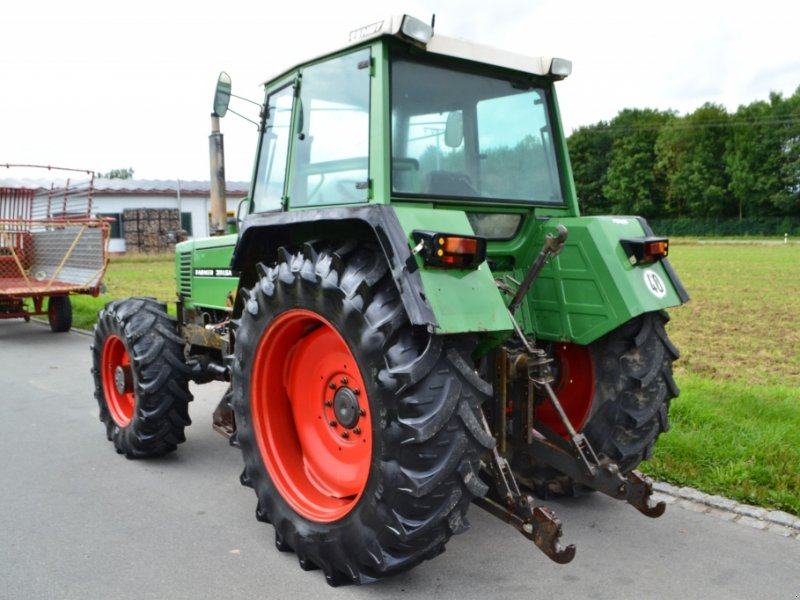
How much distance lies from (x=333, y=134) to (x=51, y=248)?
358 inches

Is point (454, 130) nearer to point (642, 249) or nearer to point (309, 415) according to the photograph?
point (642, 249)

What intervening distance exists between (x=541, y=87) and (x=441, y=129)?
0.79 m

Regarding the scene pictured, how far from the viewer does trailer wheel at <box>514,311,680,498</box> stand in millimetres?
3465

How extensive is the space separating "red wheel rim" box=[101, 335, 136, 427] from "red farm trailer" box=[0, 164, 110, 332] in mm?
5219

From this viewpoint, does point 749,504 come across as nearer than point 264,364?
No

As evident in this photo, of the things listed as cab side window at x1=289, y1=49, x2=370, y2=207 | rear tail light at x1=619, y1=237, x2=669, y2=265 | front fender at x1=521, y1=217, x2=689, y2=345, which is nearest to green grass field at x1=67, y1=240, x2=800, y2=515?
front fender at x1=521, y1=217, x2=689, y2=345

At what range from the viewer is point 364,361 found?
2781mm

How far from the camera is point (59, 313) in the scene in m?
10.4

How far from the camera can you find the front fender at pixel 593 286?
3.32 m

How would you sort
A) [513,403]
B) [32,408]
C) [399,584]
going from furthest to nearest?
[32,408] < [513,403] < [399,584]

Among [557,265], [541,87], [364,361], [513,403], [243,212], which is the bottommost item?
[513,403]

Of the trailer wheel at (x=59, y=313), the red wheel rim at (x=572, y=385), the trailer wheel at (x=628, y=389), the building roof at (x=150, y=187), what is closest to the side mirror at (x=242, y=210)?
the red wheel rim at (x=572, y=385)

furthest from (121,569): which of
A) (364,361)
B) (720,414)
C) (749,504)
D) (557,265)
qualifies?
(720,414)

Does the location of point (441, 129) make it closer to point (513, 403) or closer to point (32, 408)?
point (513, 403)
